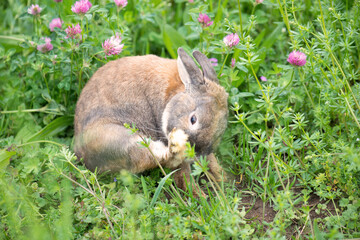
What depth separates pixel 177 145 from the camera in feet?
11.8

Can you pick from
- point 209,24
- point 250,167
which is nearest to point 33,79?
point 209,24

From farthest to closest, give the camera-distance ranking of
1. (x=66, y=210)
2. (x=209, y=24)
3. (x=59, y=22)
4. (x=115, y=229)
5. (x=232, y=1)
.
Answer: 1. (x=232, y=1)
2. (x=59, y=22)
3. (x=209, y=24)
4. (x=115, y=229)
5. (x=66, y=210)

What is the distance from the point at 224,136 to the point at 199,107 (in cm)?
69

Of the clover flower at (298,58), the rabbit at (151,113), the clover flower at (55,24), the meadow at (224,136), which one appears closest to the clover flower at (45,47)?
the meadow at (224,136)

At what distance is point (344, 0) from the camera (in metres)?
5.05

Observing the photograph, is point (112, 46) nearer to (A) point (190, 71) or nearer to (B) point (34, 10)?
(A) point (190, 71)

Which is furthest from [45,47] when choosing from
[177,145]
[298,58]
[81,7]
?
[298,58]

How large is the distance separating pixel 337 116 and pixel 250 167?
1.11m

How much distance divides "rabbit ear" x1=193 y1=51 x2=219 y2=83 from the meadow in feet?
0.48

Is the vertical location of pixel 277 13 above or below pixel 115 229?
above

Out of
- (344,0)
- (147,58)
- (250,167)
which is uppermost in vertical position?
(344,0)

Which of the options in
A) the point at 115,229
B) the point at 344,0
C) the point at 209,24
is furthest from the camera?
the point at 344,0

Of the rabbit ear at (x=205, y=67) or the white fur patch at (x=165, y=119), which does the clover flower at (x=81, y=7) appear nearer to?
the rabbit ear at (x=205, y=67)

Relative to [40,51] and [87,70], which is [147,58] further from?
[40,51]
